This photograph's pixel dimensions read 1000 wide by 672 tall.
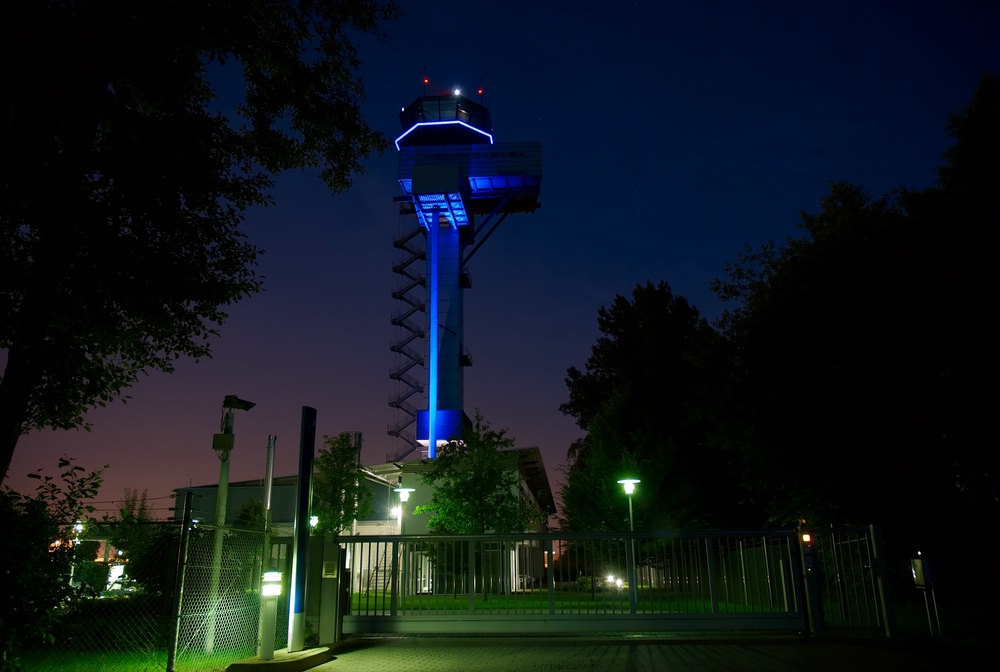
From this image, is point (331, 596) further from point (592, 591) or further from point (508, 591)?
point (592, 591)

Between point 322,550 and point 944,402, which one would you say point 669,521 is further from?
point 322,550

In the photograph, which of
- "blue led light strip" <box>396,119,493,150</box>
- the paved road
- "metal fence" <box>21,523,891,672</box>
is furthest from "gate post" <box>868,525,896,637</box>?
"blue led light strip" <box>396,119,493,150</box>

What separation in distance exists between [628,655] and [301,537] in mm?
4967

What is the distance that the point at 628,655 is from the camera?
1004 cm

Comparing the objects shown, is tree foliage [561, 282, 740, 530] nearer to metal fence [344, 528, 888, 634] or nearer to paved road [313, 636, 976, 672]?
metal fence [344, 528, 888, 634]

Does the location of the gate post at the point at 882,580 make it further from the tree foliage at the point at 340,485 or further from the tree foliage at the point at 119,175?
the tree foliage at the point at 340,485

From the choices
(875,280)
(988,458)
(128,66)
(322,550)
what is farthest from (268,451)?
(988,458)

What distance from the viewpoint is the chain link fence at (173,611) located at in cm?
808

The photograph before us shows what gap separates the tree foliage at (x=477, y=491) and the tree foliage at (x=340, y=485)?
5.25 meters

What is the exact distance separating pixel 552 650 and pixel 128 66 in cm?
977

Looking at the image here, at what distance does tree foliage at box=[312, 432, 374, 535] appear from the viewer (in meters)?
32.3

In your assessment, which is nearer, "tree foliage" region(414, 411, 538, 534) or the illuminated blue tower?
"tree foliage" region(414, 411, 538, 534)

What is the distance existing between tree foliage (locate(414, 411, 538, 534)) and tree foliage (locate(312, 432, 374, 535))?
5.25 meters

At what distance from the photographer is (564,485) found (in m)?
32.8
